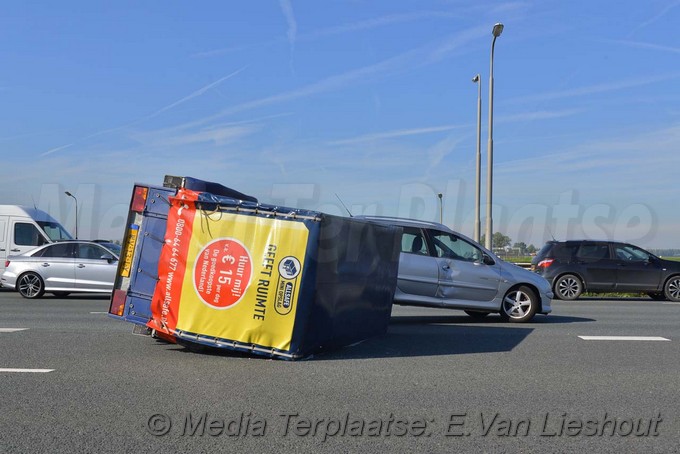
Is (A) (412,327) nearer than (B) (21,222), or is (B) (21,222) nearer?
(A) (412,327)

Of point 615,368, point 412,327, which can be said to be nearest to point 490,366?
point 615,368

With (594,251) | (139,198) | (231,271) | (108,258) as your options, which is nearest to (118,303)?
(139,198)

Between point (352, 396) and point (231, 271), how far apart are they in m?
2.35

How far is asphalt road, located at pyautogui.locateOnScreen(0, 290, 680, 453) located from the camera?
5172 mm

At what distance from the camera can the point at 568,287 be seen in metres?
20.0

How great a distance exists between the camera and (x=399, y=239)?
35.2 feet

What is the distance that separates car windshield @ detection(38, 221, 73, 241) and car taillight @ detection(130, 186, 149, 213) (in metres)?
13.7

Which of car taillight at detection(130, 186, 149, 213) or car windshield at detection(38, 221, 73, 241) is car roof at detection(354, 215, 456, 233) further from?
car windshield at detection(38, 221, 73, 241)

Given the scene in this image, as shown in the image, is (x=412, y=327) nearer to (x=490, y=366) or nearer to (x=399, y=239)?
(x=399, y=239)

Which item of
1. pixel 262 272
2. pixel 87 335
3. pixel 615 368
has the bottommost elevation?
pixel 87 335

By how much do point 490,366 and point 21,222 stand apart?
55.5 feet

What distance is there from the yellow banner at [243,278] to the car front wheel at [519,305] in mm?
6013

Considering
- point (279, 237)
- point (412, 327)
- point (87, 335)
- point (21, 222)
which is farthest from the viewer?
point (21, 222)

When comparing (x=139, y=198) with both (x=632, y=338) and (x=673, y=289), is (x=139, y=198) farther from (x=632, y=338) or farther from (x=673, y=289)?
(x=673, y=289)
